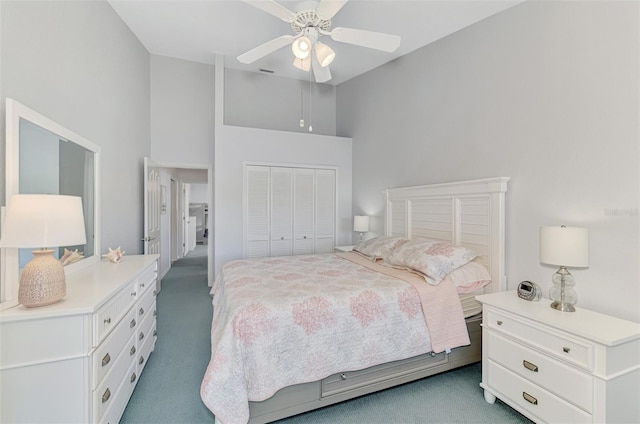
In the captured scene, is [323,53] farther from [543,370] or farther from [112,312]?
[543,370]

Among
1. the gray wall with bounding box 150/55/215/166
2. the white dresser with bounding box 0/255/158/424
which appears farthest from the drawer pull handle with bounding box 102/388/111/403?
the gray wall with bounding box 150/55/215/166

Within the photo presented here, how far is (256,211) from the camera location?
4.33 m

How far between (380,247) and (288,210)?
5.84 ft

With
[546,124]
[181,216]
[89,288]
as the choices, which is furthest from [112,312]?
[181,216]

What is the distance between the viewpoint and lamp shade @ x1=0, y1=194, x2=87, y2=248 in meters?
1.36

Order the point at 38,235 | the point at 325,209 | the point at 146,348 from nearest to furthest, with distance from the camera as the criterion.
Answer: the point at 38,235
the point at 146,348
the point at 325,209

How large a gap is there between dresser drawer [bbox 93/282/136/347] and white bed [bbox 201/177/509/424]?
56 centimetres

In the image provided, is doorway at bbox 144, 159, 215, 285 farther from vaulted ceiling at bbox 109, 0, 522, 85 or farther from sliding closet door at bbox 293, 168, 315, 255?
vaulted ceiling at bbox 109, 0, 522, 85

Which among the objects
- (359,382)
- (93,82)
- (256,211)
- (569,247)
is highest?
(93,82)

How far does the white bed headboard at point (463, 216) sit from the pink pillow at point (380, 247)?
39 centimetres

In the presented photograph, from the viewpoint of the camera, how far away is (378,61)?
4.04m

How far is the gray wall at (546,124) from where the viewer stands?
193cm

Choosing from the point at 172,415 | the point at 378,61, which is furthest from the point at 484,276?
the point at 378,61

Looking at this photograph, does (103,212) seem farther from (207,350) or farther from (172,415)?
(172,415)
